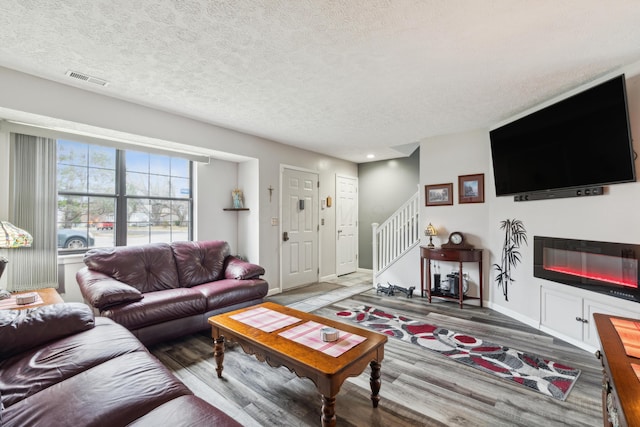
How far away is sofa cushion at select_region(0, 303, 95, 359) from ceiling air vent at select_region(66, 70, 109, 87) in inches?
76.7

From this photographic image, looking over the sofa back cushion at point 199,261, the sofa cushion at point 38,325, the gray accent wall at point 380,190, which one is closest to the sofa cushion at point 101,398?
the sofa cushion at point 38,325

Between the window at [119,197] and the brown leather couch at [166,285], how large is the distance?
492 millimetres

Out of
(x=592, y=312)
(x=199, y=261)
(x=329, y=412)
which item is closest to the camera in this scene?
(x=329, y=412)

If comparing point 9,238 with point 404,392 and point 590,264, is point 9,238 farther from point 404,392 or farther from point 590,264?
point 590,264

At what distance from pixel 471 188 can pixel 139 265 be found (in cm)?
434

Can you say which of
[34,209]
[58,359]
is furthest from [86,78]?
[58,359]

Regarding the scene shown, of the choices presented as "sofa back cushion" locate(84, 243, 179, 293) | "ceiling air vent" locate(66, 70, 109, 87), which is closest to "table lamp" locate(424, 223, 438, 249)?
"sofa back cushion" locate(84, 243, 179, 293)

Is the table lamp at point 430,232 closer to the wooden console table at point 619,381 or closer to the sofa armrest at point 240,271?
the sofa armrest at point 240,271

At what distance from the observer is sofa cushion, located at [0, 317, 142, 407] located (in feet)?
4.55

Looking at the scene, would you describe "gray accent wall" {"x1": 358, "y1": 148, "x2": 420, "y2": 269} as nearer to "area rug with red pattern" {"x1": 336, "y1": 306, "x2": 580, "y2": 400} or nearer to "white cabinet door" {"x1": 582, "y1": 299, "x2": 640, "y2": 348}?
"area rug with red pattern" {"x1": 336, "y1": 306, "x2": 580, "y2": 400}

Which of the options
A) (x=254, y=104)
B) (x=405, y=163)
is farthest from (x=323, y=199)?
(x=254, y=104)

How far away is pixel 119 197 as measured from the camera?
366cm

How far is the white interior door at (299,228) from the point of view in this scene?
16.3ft

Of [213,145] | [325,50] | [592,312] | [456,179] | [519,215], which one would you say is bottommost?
[592,312]
